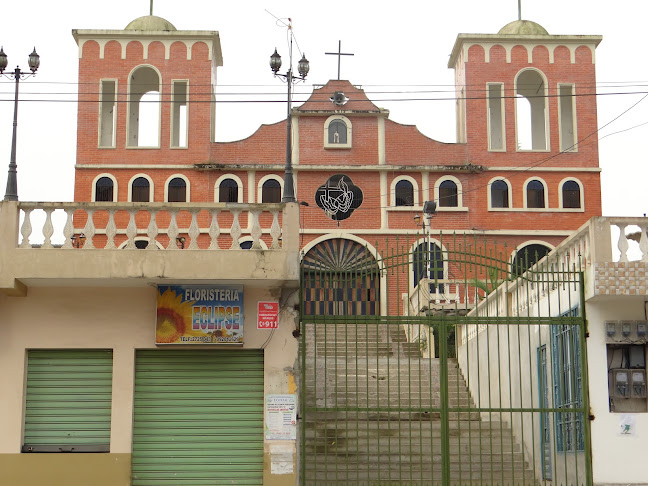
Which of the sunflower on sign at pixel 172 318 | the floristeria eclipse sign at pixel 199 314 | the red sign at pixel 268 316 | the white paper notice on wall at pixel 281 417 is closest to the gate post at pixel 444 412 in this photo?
the white paper notice on wall at pixel 281 417

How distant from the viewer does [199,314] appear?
12.8 metres

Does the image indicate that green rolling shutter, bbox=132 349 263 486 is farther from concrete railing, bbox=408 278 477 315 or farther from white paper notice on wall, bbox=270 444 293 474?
concrete railing, bbox=408 278 477 315

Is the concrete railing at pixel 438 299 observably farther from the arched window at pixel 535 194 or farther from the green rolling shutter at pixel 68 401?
the green rolling shutter at pixel 68 401

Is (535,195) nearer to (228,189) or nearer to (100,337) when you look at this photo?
(228,189)

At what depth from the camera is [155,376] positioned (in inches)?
509

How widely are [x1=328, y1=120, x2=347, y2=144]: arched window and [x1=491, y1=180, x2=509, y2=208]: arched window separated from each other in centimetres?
497

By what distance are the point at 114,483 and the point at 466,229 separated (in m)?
19.6

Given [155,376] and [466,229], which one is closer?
[155,376]

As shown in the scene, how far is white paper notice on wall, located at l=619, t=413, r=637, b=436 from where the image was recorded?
41.1ft

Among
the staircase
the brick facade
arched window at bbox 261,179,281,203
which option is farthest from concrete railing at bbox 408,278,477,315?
arched window at bbox 261,179,281,203

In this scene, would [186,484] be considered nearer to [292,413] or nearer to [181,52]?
[292,413]

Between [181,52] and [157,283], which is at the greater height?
[181,52]

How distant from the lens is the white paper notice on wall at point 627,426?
12.5 m

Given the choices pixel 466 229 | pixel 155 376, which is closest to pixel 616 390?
pixel 155 376
